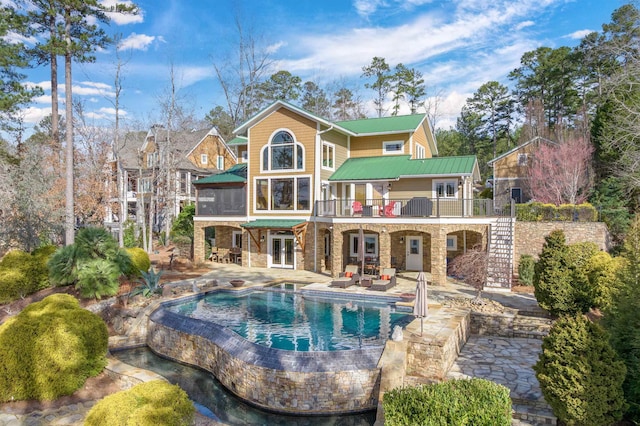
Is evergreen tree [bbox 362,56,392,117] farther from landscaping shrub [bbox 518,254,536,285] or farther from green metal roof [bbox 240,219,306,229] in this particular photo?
landscaping shrub [bbox 518,254,536,285]

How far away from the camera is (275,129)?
74.2ft

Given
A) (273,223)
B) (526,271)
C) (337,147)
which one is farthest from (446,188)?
(273,223)

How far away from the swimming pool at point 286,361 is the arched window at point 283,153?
418 inches

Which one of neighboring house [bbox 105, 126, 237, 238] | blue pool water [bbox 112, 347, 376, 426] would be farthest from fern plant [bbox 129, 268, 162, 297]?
neighboring house [bbox 105, 126, 237, 238]

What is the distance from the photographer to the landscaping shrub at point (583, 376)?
241 inches

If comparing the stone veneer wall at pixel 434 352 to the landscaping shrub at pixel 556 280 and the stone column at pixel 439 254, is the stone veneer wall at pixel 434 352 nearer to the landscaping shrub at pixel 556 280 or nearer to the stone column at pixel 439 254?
the landscaping shrub at pixel 556 280

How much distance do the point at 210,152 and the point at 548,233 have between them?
Result: 33.9m

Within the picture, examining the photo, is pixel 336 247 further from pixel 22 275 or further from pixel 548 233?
pixel 22 275

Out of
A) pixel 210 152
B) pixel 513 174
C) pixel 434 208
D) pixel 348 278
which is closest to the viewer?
pixel 348 278

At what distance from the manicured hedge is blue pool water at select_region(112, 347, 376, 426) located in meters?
15.9

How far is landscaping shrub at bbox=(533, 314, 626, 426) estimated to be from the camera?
20.1 ft

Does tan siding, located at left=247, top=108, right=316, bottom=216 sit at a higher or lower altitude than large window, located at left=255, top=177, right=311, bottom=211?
higher

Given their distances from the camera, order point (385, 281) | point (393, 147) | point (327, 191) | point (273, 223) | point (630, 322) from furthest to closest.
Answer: point (393, 147)
point (327, 191)
point (273, 223)
point (385, 281)
point (630, 322)

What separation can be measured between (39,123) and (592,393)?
61.8 m
